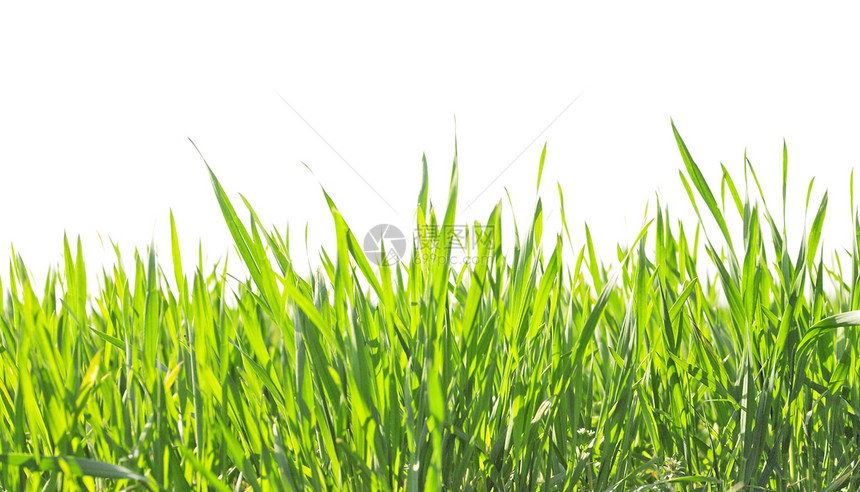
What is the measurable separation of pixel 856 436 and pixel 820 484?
79 millimetres

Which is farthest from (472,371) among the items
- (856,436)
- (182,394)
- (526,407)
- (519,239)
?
(856,436)

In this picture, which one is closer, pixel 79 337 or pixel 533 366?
pixel 533 366

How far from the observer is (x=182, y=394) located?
23.3 inches

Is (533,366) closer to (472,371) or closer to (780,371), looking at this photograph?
(472,371)

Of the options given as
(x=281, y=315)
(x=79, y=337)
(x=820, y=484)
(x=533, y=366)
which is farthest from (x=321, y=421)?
(x=820, y=484)

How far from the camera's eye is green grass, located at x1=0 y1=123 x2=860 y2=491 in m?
0.50

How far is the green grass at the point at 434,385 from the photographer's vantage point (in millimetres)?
504

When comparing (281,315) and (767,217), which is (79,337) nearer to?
(281,315)

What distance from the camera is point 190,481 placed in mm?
583

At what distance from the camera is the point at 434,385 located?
15.9 inches

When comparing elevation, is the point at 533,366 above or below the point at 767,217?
below

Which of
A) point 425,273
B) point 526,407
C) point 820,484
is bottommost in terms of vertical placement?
point 820,484

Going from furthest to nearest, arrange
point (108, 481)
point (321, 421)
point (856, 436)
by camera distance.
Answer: point (856, 436) < point (108, 481) < point (321, 421)

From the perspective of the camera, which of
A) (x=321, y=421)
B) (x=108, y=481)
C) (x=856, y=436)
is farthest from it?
(x=856, y=436)
